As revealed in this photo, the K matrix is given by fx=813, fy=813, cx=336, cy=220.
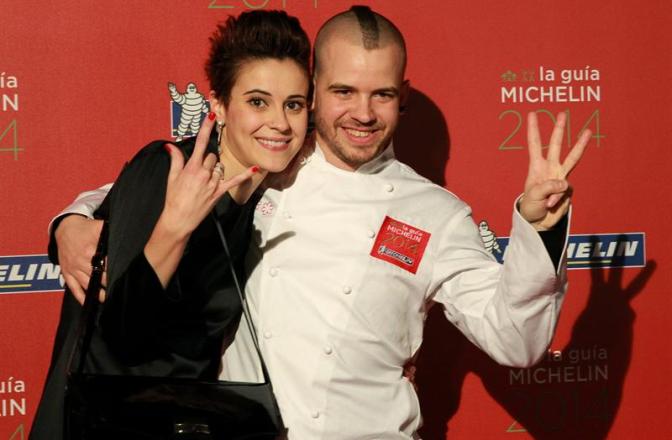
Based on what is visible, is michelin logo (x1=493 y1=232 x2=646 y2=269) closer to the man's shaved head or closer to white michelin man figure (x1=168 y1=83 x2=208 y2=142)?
the man's shaved head

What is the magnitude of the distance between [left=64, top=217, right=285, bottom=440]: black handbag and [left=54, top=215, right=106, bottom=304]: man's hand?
8 centimetres

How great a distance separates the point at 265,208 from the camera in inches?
63.1

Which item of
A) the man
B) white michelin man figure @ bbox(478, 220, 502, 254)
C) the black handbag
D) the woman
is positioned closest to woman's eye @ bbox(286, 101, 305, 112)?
the woman

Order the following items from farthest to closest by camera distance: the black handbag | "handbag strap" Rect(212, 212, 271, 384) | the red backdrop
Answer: the red backdrop < "handbag strap" Rect(212, 212, 271, 384) < the black handbag

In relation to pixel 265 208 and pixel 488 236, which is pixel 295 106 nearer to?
pixel 265 208

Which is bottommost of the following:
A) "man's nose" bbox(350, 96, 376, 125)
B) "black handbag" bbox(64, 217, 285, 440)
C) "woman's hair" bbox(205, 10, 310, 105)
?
"black handbag" bbox(64, 217, 285, 440)

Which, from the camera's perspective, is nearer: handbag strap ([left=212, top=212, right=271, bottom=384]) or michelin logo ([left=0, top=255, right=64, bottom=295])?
handbag strap ([left=212, top=212, right=271, bottom=384])

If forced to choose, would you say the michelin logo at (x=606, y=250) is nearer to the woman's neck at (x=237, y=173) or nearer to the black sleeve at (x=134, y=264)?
the woman's neck at (x=237, y=173)

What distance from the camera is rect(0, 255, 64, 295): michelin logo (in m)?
1.85

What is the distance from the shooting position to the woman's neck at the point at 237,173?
1.48 metres

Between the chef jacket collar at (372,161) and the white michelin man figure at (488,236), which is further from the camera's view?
the white michelin man figure at (488,236)

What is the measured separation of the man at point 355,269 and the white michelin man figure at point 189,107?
1.24ft

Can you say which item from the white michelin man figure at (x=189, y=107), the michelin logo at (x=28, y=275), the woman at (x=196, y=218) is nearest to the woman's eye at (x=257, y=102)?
the woman at (x=196, y=218)

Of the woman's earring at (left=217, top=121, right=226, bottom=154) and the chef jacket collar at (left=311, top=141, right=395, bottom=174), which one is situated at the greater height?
the woman's earring at (left=217, top=121, right=226, bottom=154)
